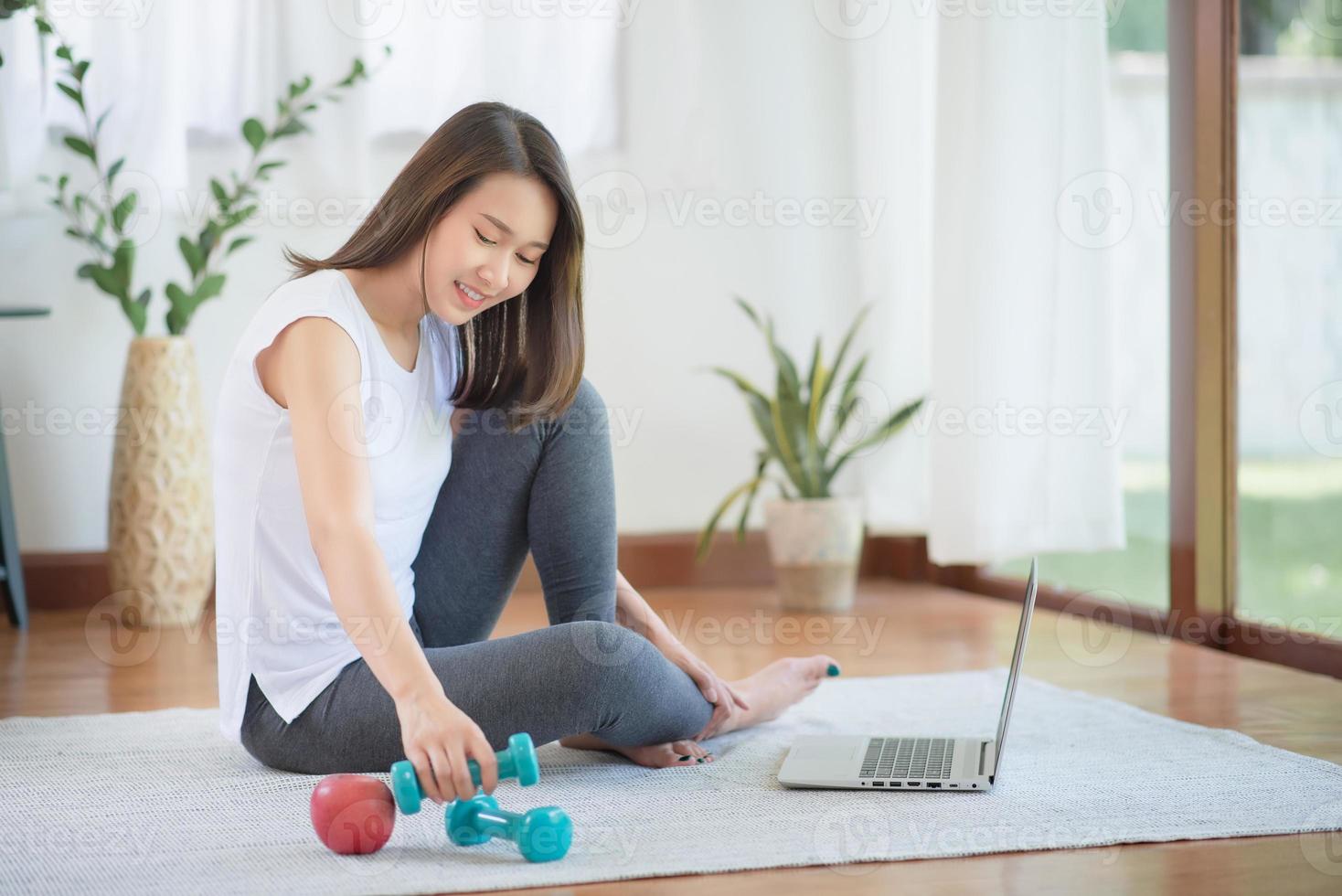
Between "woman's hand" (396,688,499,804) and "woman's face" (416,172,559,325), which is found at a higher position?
"woman's face" (416,172,559,325)

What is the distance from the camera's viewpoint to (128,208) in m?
2.43

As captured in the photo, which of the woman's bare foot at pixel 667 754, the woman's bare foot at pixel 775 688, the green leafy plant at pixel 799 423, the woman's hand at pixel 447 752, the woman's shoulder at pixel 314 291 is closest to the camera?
the woman's hand at pixel 447 752

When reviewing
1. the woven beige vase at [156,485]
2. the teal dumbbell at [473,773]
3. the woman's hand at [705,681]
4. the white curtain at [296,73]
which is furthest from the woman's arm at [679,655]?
the white curtain at [296,73]

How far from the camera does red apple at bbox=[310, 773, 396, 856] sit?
40.2 inches

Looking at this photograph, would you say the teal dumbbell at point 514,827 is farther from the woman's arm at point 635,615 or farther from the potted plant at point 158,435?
the potted plant at point 158,435

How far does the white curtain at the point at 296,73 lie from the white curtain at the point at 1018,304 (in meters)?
0.80

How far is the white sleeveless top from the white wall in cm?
164

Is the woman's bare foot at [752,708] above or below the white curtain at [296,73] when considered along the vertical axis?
below

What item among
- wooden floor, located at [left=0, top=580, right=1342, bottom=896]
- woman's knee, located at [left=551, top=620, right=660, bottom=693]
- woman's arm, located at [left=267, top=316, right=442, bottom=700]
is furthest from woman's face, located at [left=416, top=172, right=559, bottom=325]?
wooden floor, located at [left=0, top=580, right=1342, bottom=896]

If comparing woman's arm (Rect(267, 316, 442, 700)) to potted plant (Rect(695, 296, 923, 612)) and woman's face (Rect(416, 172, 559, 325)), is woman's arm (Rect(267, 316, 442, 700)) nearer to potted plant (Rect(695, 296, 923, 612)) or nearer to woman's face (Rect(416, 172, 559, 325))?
woman's face (Rect(416, 172, 559, 325))

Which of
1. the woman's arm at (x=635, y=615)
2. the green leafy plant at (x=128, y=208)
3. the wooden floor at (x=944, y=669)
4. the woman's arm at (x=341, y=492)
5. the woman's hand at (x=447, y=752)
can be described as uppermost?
the green leafy plant at (x=128, y=208)

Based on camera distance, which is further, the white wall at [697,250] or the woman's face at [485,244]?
the white wall at [697,250]

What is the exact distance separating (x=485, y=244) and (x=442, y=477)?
0.28 m

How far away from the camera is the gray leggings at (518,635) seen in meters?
1.19
